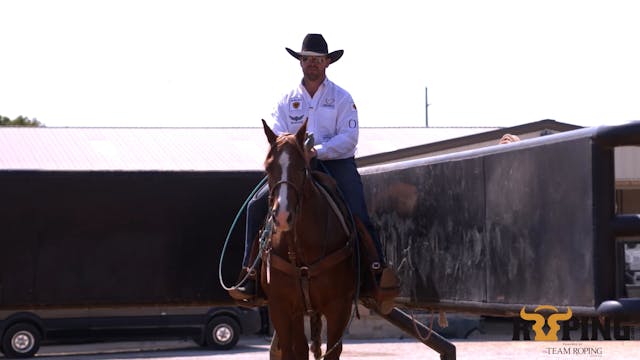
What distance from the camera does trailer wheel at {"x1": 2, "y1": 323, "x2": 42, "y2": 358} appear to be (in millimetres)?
26531

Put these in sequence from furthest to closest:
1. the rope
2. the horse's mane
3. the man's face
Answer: the man's face < the rope < the horse's mane

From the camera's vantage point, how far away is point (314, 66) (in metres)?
10.5

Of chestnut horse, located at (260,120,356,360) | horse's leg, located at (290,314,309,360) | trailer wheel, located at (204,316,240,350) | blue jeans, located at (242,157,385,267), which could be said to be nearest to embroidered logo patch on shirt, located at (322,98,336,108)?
blue jeans, located at (242,157,385,267)

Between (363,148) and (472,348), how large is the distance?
1782cm

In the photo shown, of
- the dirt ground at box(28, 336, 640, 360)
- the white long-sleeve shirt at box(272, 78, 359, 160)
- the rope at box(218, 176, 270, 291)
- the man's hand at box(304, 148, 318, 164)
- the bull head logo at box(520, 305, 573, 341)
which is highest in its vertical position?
the white long-sleeve shirt at box(272, 78, 359, 160)

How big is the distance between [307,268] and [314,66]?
2049mm

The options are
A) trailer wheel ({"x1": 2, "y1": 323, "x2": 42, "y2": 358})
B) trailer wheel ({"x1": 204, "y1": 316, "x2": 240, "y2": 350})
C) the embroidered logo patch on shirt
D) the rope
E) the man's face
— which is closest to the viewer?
the rope

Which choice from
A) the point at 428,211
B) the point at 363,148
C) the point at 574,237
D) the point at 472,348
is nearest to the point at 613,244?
the point at 574,237

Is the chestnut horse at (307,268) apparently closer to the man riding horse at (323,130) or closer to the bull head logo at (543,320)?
the man riding horse at (323,130)

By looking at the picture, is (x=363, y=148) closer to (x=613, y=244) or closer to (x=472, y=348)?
(x=472, y=348)

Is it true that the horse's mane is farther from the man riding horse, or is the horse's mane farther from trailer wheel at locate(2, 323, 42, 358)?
trailer wheel at locate(2, 323, 42, 358)

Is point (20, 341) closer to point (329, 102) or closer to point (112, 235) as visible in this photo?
point (112, 235)

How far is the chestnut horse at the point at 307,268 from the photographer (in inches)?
370

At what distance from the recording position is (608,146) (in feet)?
22.7
